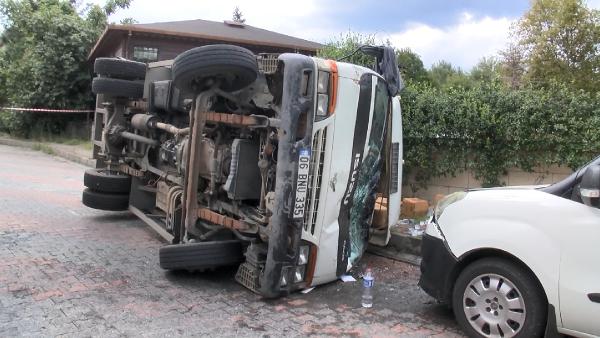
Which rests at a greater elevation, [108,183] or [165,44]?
[165,44]

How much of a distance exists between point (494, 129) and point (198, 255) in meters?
4.52

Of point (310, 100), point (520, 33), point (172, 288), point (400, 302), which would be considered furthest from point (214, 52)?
point (520, 33)

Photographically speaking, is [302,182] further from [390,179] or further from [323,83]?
[390,179]

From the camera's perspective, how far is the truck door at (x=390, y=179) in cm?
579

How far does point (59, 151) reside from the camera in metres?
17.3

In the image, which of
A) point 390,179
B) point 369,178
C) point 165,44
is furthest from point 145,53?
point 369,178

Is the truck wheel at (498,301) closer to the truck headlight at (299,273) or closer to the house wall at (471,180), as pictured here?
the truck headlight at (299,273)

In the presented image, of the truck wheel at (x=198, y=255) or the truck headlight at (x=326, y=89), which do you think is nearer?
the truck headlight at (x=326, y=89)

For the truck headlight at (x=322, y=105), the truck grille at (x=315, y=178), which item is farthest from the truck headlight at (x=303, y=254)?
the truck headlight at (x=322, y=105)

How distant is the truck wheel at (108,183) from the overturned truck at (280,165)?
185 cm

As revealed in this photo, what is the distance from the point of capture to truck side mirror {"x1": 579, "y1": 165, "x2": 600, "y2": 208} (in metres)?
3.42

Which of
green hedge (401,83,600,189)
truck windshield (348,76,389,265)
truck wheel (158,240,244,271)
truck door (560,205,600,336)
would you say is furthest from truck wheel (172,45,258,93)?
green hedge (401,83,600,189)

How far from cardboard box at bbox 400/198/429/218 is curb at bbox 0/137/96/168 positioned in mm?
9156

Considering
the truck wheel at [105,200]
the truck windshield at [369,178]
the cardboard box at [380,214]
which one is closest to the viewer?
the truck windshield at [369,178]
